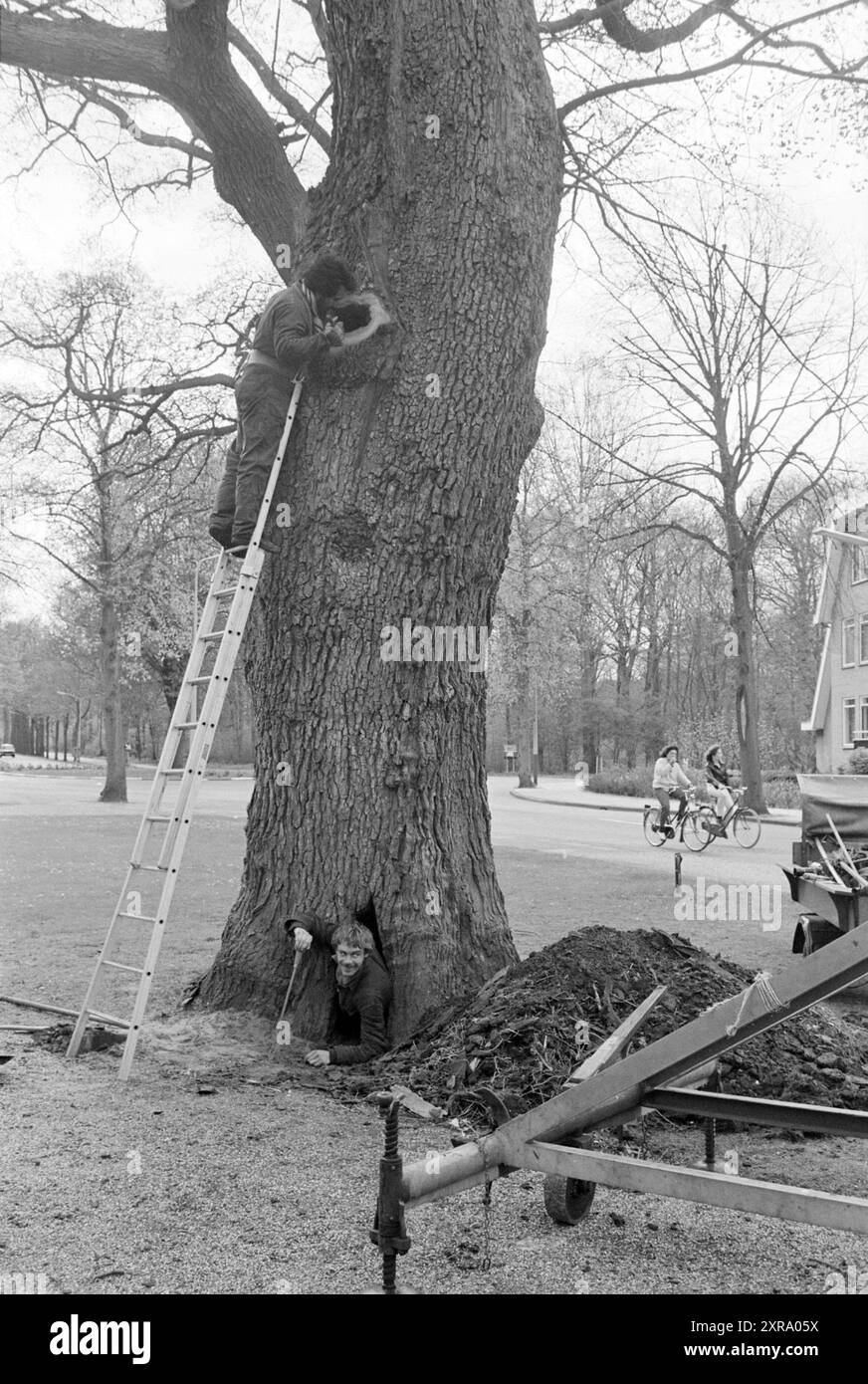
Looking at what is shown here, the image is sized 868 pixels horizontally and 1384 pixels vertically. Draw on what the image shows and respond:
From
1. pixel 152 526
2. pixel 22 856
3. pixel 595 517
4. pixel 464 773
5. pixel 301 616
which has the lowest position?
pixel 22 856

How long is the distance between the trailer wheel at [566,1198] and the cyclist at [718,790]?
16.7 meters

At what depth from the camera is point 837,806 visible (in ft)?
33.0

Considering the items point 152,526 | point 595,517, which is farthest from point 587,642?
point 152,526

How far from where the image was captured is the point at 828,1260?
12.5ft

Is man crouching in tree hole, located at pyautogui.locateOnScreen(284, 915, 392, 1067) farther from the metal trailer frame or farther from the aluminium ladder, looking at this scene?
the metal trailer frame

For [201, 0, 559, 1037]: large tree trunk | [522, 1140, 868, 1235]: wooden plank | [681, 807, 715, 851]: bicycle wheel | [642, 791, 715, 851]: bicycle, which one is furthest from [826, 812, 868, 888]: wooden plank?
[681, 807, 715, 851]: bicycle wheel

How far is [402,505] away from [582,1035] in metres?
3.17

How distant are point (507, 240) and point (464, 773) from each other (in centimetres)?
329

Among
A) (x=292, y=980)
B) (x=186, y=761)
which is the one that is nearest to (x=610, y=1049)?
(x=292, y=980)

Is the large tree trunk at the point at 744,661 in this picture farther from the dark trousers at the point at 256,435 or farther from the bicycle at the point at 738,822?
the dark trousers at the point at 256,435

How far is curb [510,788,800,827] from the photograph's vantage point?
2892cm

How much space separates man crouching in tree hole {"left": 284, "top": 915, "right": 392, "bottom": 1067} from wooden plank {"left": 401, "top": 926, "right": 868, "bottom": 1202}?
2.63 metres
